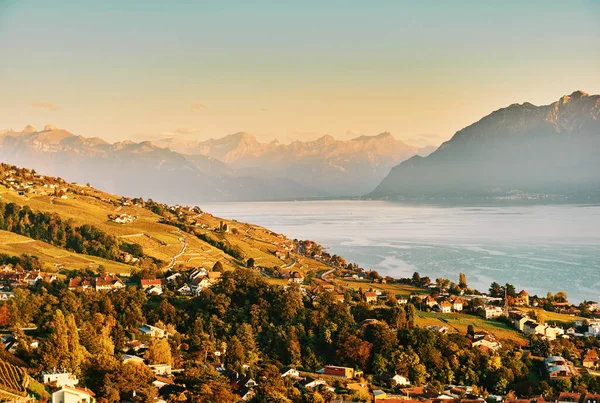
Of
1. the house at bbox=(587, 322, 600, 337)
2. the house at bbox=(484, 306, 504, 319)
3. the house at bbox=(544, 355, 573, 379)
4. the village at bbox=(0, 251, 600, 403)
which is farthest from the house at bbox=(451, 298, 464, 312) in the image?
the house at bbox=(544, 355, 573, 379)

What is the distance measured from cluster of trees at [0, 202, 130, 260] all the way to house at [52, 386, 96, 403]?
22.8 m

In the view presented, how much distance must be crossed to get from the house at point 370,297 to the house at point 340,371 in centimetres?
859

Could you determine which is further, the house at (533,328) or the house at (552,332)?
the house at (533,328)

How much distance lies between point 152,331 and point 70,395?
8213 mm

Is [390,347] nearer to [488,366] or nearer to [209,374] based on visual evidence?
[488,366]

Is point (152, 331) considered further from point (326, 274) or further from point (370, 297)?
point (326, 274)

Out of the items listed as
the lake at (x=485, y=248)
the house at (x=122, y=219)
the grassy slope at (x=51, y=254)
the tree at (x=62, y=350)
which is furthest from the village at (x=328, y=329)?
the lake at (x=485, y=248)

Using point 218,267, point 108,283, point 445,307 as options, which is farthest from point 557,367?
point 218,267

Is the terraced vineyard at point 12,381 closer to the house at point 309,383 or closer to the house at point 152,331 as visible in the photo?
the house at point 309,383

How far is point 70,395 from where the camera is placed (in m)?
14.7

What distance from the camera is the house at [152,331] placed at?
22.7 m

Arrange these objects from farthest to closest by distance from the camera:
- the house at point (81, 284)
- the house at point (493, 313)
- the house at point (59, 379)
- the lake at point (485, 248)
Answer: the lake at point (485, 248) → the house at point (81, 284) → the house at point (493, 313) → the house at point (59, 379)

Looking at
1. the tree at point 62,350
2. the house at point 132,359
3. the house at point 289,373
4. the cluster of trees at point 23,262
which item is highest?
the cluster of trees at point 23,262

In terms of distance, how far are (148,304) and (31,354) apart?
Result: 8894 mm
